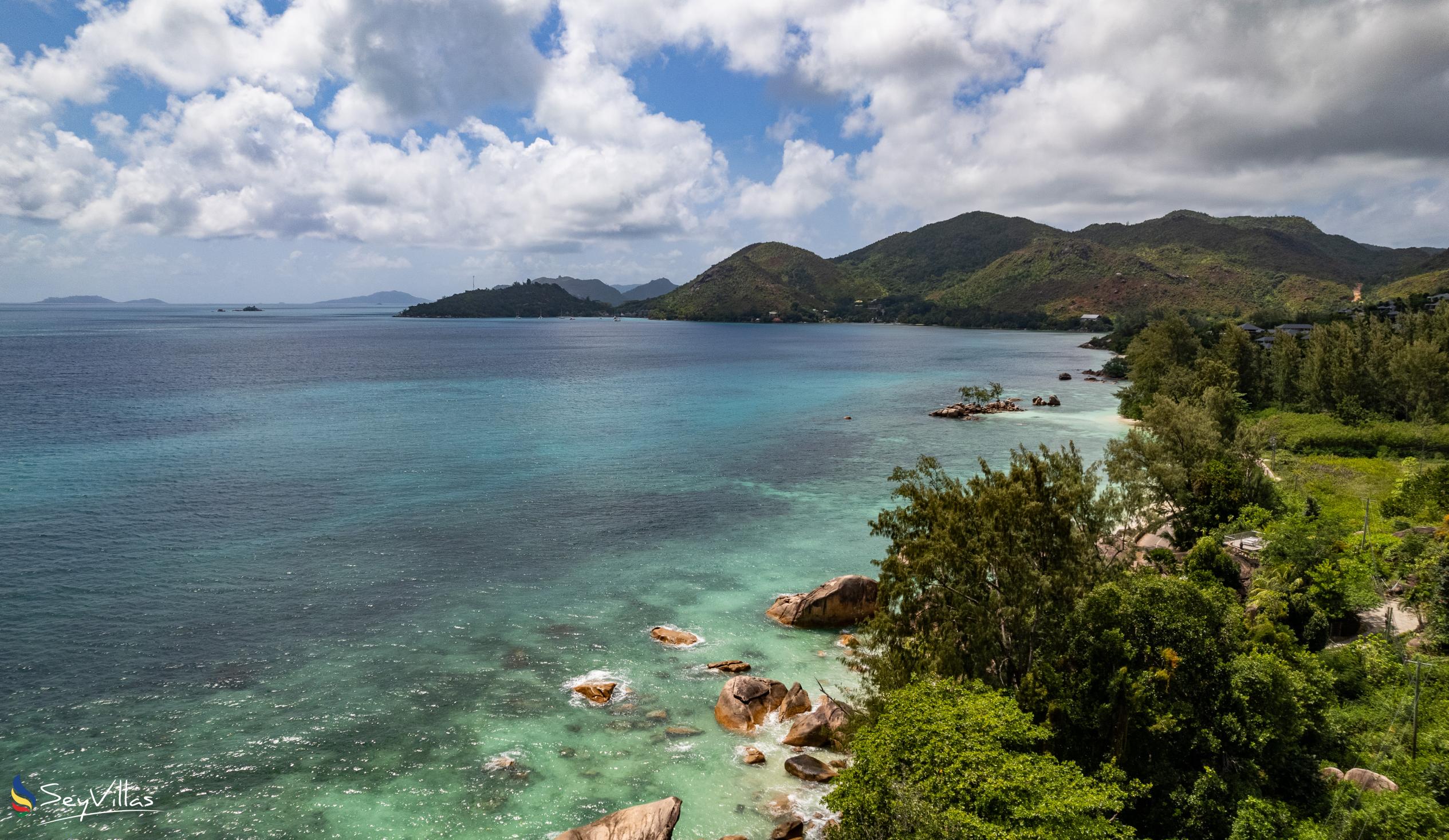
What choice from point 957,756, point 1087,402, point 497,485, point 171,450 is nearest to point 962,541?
point 957,756

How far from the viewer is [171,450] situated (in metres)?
72.9

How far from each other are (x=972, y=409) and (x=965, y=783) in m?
97.3

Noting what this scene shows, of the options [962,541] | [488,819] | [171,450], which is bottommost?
[488,819]

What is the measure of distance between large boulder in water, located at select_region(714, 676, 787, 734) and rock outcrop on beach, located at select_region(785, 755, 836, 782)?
2.78 metres

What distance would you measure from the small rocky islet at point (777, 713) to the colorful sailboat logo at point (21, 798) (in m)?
14.9

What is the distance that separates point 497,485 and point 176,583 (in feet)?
85.2

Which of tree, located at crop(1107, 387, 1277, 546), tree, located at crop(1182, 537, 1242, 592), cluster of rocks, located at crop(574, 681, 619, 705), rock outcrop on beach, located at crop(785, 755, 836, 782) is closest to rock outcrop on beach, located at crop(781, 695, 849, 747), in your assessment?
rock outcrop on beach, located at crop(785, 755, 836, 782)

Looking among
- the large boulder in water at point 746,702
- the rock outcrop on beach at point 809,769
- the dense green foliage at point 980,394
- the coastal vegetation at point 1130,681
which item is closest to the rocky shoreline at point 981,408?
the dense green foliage at point 980,394

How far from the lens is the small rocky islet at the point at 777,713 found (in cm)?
2223

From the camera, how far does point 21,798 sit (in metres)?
24.4

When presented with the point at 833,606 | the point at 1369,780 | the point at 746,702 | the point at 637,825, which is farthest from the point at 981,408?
the point at 637,825

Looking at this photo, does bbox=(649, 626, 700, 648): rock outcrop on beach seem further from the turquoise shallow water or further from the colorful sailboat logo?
the colorful sailboat logo

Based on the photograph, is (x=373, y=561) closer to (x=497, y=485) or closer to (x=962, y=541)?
(x=497, y=485)

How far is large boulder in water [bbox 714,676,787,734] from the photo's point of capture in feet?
96.7
